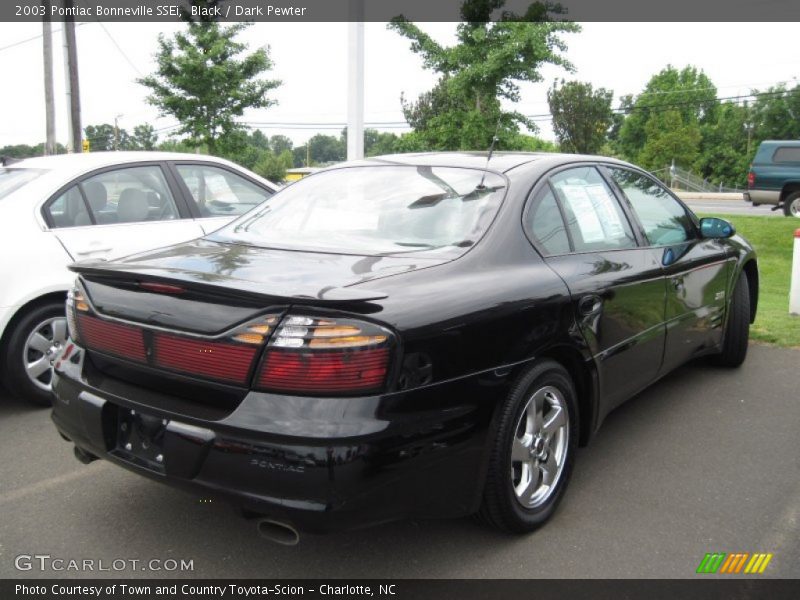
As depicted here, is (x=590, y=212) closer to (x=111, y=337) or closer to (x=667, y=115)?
(x=111, y=337)

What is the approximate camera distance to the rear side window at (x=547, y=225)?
10.1 feet

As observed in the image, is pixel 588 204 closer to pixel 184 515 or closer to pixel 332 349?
pixel 332 349

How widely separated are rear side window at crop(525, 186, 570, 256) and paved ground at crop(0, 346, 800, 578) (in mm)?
1174

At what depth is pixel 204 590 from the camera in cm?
253

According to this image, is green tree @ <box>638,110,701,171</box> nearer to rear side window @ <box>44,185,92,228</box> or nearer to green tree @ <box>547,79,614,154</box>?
green tree @ <box>547,79,614,154</box>

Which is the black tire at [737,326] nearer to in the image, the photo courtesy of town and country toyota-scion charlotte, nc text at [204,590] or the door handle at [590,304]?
the door handle at [590,304]

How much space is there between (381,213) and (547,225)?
0.77 meters

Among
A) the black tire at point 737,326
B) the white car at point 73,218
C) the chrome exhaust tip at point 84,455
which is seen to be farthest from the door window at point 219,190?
the black tire at point 737,326

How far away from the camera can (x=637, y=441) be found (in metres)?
3.93

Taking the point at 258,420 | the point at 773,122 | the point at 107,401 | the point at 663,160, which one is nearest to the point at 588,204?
the point at 258,420

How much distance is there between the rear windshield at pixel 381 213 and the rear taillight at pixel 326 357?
26.9 inches

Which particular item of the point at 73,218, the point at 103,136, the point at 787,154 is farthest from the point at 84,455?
the point at 103,136

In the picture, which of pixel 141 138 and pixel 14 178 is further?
pixel 141 138

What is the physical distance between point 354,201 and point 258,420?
1.50 m
